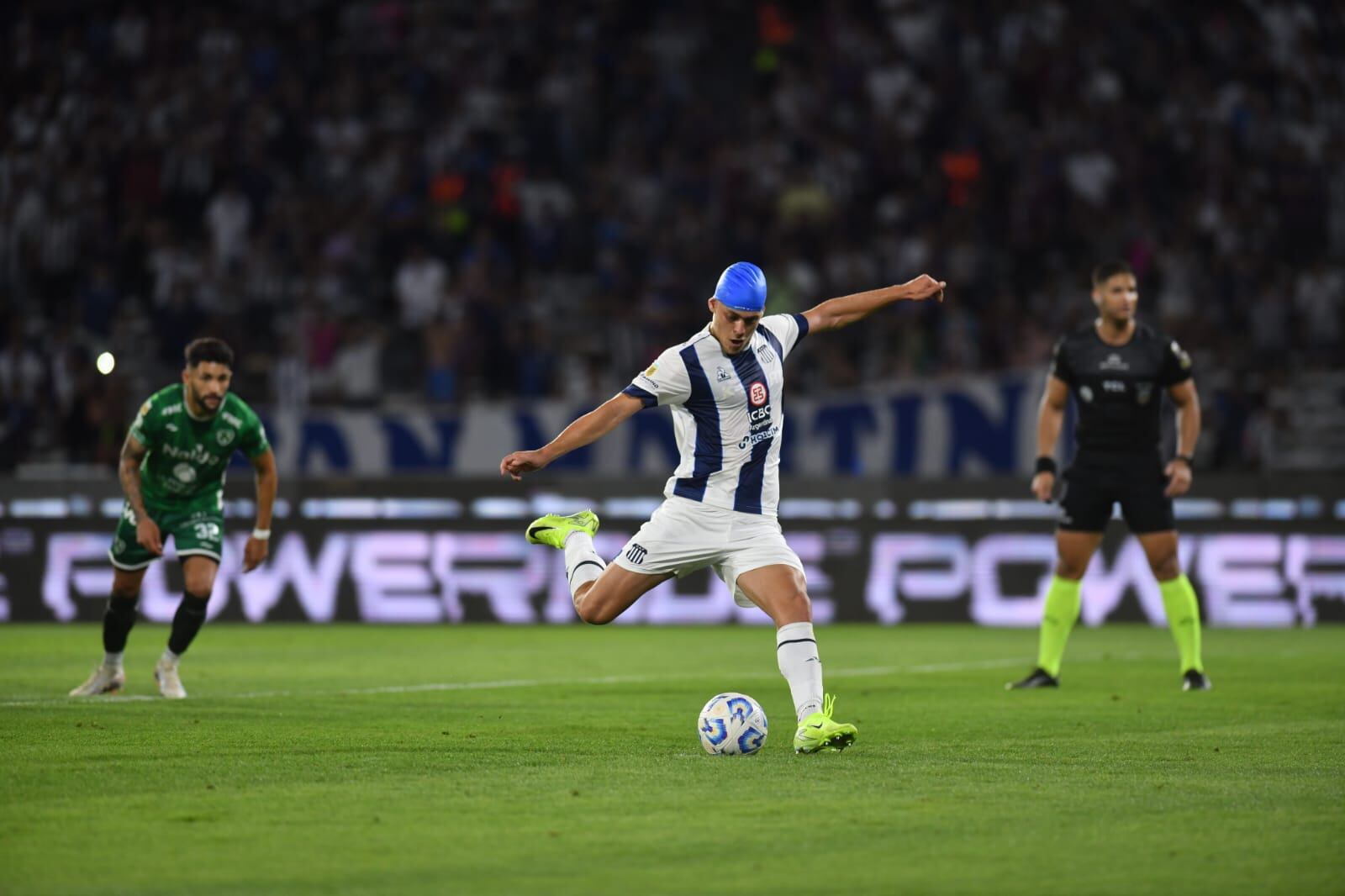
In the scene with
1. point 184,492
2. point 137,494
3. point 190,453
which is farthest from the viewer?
point 184,492

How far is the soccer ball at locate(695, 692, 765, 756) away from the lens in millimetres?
8867

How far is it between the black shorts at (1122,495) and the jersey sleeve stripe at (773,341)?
384cm

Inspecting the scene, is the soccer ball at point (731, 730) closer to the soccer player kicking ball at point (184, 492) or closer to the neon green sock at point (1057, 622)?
the soccer player kicking ball at point (184, 492)

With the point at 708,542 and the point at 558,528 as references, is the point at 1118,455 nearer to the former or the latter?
the point at 558,528

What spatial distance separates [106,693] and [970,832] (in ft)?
22.4

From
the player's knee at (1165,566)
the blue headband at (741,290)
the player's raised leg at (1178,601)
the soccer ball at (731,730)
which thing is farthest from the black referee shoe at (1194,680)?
the blue headband at (741,290)

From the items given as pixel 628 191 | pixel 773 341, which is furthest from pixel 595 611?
pixel 628 191

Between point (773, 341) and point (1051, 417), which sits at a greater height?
point (773, 341)

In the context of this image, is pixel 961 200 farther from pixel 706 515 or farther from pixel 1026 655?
pixel 706 515

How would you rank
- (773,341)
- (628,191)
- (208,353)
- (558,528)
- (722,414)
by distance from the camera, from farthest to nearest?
(628,191) → (208,353) → (558,528) → (773,341) → (722,414)

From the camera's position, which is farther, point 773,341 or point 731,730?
point 773,341

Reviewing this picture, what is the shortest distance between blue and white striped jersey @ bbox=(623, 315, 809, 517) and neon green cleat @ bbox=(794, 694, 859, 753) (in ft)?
3.41

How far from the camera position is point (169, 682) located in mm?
11867

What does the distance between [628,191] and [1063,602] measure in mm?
13293
